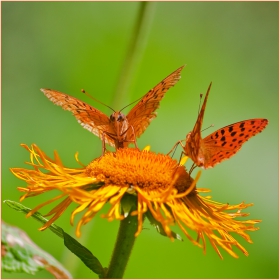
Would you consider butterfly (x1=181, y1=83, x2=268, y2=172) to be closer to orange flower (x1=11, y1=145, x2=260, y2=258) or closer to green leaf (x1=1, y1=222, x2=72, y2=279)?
orange flower (x1=11, y1=145, x2=260, y2=258)

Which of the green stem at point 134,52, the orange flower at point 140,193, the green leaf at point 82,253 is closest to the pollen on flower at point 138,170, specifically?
the orange flower at point 140,193

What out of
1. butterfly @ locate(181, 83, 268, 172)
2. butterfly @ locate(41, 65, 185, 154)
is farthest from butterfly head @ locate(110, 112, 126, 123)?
butterfly @ locate(181, 83, 268, 172)

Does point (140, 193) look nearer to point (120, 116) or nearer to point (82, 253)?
point (82, 253)

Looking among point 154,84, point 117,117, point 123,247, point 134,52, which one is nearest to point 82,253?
point 123,247

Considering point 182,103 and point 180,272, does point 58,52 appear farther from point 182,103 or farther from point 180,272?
point 180,272

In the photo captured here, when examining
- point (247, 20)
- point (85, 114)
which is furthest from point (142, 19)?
point (247, 20)
